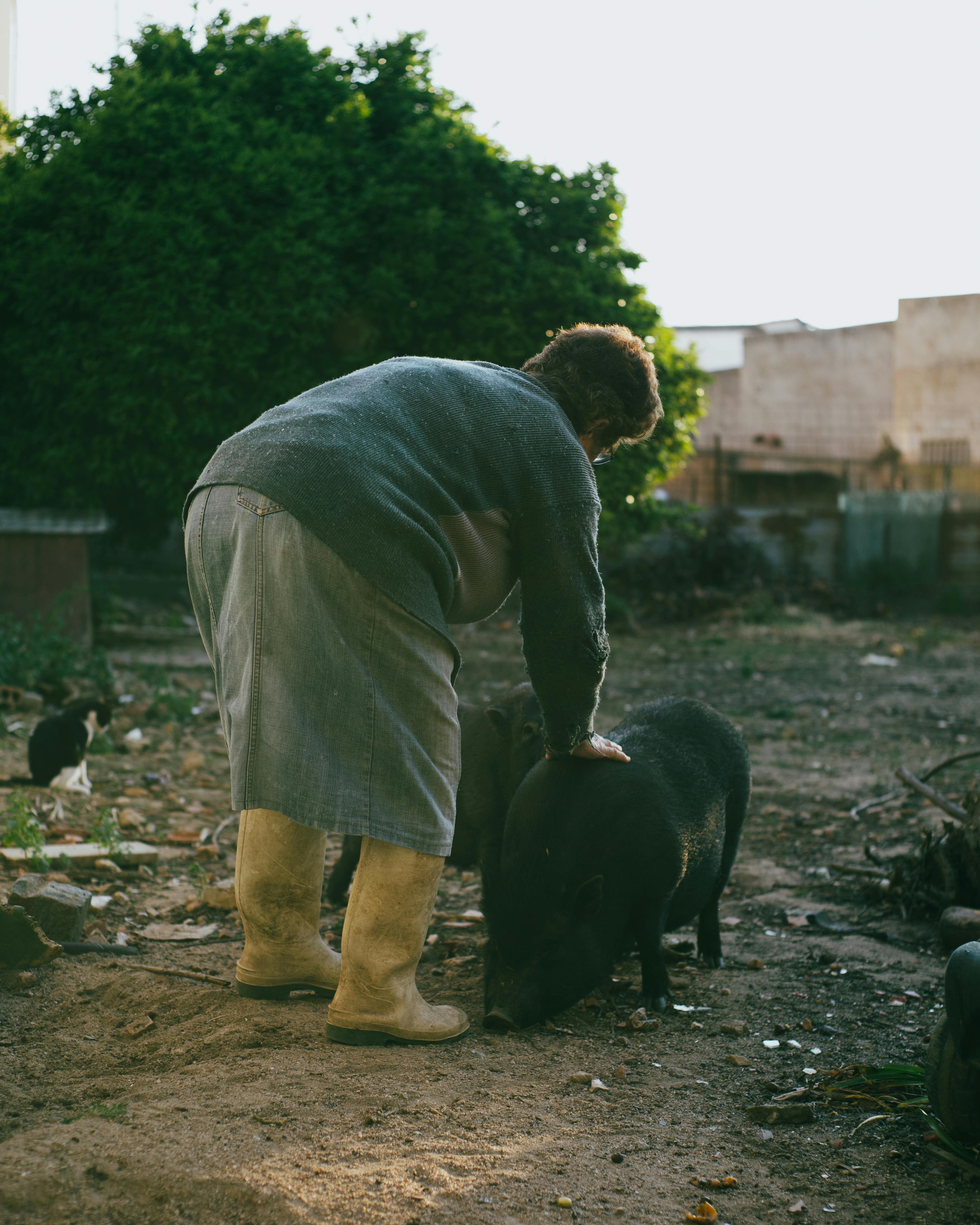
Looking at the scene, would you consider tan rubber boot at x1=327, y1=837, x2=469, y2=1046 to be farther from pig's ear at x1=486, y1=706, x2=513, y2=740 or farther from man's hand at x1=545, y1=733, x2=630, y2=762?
pig's ear at x1=486, y1=706, x2=513, y2=740

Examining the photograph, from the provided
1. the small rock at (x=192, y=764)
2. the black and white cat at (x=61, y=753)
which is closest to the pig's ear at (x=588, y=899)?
the black and white cat at (x=61, y=753)

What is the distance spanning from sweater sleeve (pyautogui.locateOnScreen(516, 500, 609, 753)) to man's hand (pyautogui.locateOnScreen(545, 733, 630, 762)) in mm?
298

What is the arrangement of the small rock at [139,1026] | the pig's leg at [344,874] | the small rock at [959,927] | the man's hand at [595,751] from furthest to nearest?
1. the pig's leg at [344,874]
2. the small rock at [959,927]
3. the man's hand at [595,751]
4. the small rock at [139,1026]

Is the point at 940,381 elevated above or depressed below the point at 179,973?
above

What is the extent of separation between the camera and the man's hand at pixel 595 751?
315cm

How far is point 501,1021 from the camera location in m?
3.00

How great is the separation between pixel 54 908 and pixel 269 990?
34.0 inches

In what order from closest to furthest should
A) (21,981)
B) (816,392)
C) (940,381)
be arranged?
(21,981) < (940,381) < (816,392)

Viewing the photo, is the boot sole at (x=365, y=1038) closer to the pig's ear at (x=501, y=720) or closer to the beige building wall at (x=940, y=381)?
the pig's ear at (x=501, y=720)

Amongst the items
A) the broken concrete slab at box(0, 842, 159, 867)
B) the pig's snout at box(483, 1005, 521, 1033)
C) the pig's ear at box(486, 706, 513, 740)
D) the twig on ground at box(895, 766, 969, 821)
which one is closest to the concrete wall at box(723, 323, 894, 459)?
the twig on ground at box(895, 766, 969, 821)

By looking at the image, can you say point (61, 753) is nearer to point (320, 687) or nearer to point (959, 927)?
point (320, 687)

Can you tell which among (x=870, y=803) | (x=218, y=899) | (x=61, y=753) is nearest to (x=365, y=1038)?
(x=218, y=899)

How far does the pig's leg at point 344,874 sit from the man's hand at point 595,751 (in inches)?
50.2

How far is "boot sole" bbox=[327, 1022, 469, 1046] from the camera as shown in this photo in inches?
107
